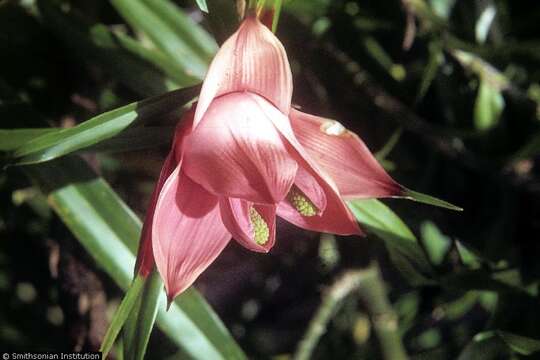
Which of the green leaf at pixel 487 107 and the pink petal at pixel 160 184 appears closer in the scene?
the pink petal at pixel 160 184

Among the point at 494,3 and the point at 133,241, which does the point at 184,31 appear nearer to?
the point at 133,241

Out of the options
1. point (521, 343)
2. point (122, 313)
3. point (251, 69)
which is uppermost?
point (251, 69)

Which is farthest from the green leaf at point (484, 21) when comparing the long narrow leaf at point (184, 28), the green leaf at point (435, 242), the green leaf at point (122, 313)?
the green leaf at point (122, 313)

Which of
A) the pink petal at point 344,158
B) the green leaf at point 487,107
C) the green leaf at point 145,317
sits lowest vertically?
the green leaf at point 487,107

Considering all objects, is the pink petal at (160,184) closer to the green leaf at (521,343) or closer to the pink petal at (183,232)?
the pink petal at (183,232)

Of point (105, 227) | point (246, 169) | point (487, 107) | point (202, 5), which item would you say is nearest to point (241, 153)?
point (246, 169)

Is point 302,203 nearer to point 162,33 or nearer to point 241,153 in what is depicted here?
point 241,153

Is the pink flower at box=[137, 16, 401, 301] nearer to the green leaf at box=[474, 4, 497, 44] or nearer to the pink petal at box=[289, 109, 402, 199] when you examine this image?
the pink petal at box=[289, 109, 402, 199]

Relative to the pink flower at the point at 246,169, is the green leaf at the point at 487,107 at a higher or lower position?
lower
